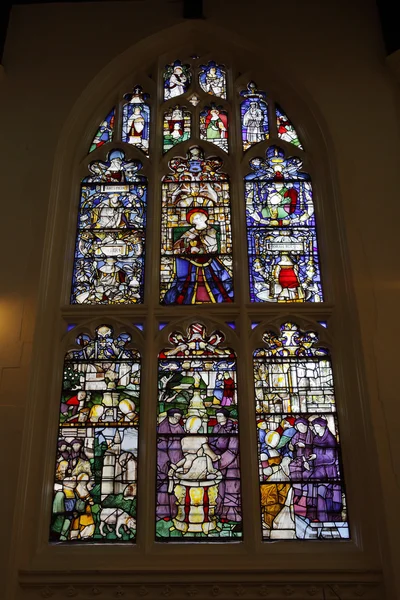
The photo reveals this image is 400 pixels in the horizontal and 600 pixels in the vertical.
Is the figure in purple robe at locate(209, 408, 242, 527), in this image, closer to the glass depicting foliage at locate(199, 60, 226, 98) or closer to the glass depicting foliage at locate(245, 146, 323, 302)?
the glass depicting foliage at locate(245, 146, 323, 302)

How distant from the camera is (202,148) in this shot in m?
6.75

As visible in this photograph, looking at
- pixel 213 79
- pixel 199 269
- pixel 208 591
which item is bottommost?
pixel 208 591

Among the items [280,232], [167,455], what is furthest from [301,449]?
[280,232]

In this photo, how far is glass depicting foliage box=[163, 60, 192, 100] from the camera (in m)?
7.15

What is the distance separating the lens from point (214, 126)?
6930mm

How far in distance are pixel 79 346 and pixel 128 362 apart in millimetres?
395

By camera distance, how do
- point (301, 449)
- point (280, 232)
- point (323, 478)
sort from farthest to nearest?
point (280, 232) → point (301, 449) → point (323, 478)

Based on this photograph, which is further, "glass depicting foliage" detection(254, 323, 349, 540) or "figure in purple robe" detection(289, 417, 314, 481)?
"figure in purple robe" detection(289, 417, 314, 481)

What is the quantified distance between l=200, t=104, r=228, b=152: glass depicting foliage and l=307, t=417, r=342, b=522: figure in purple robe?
8.98ft

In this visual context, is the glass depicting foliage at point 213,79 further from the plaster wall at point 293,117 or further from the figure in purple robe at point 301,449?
the figure in purple robe at point 301,449

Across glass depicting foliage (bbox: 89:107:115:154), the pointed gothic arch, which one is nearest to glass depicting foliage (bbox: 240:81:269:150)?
the pointed gothic arch

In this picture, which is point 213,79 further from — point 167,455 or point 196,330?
point 167,455

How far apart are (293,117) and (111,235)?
79.6 inches
